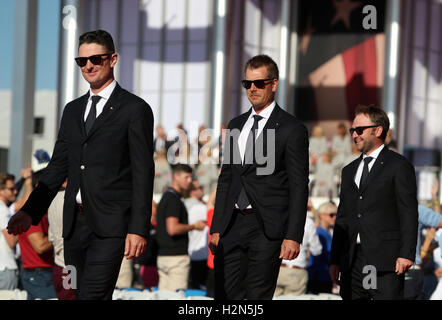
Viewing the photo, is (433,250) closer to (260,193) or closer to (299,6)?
(260,193)

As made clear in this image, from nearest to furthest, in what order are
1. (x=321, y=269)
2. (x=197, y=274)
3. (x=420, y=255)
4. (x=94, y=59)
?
(x=94, y=59) → (x=420, y=255) → (x=321, y=269) → (x=197, y=274)

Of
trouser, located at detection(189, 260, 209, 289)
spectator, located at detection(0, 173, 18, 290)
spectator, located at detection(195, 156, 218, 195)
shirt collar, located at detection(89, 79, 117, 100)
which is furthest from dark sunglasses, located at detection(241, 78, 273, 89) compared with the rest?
spectator, located at detection(195, 156, 218, 195)

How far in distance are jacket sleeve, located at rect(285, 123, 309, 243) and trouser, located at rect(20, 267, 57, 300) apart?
3.78 m

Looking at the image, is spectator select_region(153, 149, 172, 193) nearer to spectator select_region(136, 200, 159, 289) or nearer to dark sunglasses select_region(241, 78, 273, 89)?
spectator select_region(136, 200, 159, 289)

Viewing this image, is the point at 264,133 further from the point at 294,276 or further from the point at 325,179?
the point at 325,179

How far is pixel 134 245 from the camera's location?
4.46 meters

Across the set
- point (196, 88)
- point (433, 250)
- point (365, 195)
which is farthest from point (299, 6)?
point (365, 195)

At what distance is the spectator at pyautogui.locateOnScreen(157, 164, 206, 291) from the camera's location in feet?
32.4

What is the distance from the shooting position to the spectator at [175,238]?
9.88 meters

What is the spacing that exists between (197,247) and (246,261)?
554cm

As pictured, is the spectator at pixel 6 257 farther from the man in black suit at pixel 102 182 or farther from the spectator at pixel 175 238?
the man in black suit at pixel 102 182

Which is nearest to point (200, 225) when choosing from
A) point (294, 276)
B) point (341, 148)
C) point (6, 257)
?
point (294, 276)

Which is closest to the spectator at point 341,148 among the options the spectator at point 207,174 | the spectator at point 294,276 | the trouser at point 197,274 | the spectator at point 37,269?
the spectator at point 207,174
